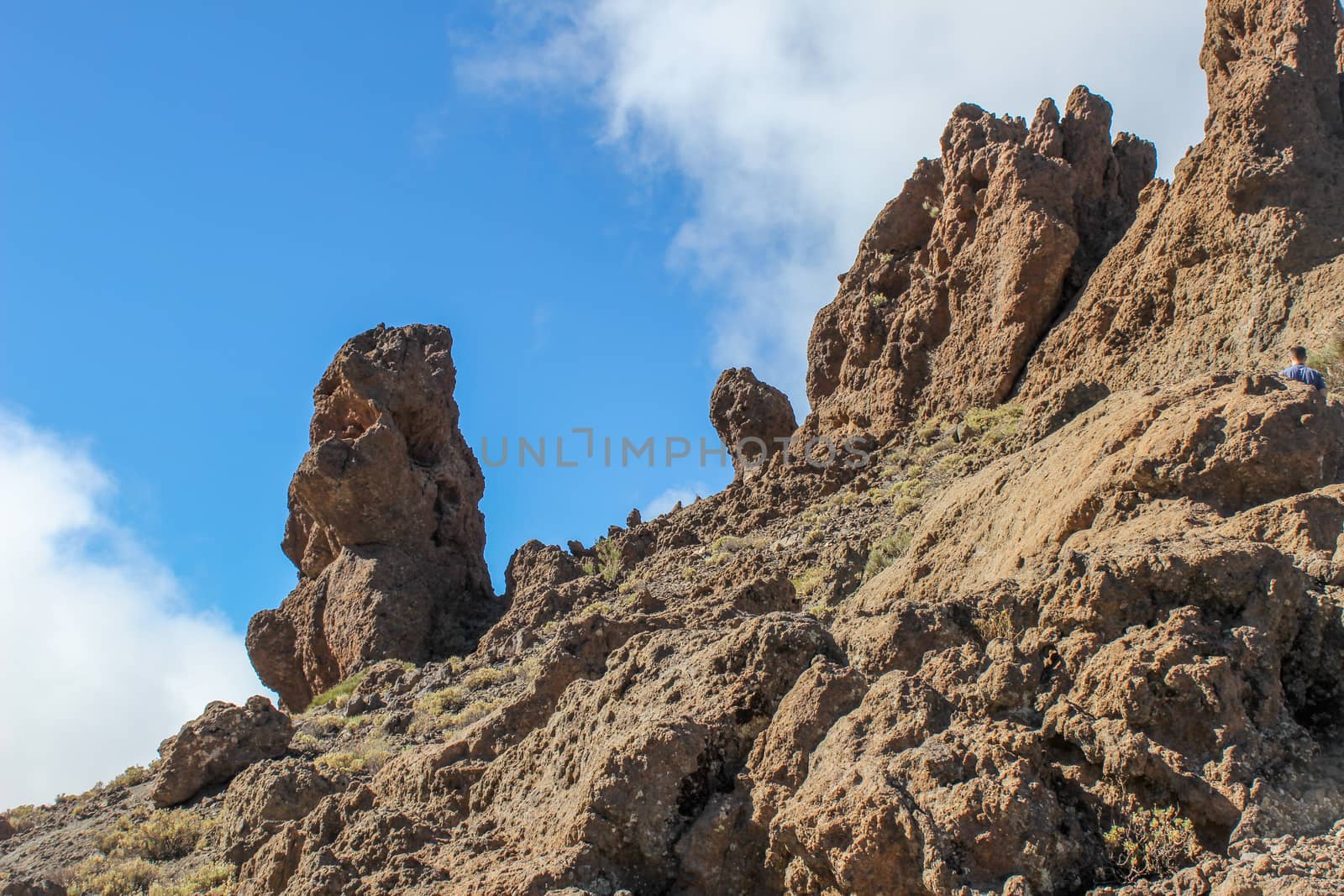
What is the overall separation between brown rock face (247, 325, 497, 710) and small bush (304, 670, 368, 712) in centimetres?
90

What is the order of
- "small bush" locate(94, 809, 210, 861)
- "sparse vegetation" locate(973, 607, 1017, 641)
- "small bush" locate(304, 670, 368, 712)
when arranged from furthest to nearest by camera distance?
1. "small bush" locate(304, 670, 368, 712)
2. "small bush" locate(94, 809, 210, 861)
3. "sparse vegetation" locate(973, 607, 1017, 641)

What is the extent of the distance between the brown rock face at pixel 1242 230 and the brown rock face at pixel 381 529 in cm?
1401

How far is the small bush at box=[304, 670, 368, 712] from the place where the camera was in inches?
897

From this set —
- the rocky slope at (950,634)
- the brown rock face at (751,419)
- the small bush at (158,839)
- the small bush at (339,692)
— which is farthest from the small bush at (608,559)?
the small bush at (158,839)

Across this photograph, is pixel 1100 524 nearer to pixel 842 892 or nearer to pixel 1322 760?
pixel 1322 760

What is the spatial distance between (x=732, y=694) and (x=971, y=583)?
179 inches

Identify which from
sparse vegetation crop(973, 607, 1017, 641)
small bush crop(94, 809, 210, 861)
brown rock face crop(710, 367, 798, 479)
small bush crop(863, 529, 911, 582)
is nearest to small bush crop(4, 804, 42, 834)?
small bush crop(94, 809, 210, 861)

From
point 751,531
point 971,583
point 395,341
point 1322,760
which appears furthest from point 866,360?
point 1322,760

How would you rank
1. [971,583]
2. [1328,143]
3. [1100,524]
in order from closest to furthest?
[1100,524] → [971,583] → [1328,143]

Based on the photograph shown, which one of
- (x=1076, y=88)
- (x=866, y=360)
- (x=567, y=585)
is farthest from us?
(x=866, y=360)

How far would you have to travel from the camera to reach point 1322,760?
15.4 feet

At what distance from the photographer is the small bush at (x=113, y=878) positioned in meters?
10.9

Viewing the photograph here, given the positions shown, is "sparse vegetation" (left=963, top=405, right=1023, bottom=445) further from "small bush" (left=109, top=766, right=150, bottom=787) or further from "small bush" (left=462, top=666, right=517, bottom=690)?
"small bush" (left=109, top=766, right=150, bottom=787)

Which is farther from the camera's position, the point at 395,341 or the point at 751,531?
the point at 395,341
